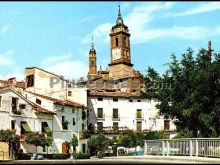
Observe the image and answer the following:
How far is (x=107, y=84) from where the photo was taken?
117 m

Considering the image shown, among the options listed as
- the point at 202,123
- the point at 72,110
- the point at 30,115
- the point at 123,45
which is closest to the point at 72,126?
the point at 72,110

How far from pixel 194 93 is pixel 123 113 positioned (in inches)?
2304

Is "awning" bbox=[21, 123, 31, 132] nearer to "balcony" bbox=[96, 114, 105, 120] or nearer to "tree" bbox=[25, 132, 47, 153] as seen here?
"tree" bbox=[25, 132, 47, 153]

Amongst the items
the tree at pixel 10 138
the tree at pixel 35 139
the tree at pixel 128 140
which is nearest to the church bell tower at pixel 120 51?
the tree at pixel 128 140

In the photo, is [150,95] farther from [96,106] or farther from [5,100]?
[96,106]

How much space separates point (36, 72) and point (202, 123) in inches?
2029

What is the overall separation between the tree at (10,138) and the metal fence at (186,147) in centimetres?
2999

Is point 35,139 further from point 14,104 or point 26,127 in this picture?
point 14,104

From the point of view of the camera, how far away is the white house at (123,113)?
86250 mm

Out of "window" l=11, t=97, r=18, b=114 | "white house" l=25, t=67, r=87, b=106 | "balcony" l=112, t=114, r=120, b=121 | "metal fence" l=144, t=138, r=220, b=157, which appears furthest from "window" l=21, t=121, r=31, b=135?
"metal fence" l=144, t=138, r=220, b=157

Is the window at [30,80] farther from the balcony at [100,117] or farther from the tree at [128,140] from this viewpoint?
the tree at [128,140]

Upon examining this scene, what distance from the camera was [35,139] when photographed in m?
59.4

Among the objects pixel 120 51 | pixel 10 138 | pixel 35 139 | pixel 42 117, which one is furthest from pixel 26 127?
pixel 120 51

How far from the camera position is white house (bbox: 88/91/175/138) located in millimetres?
86250
